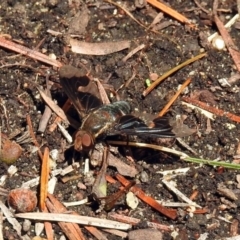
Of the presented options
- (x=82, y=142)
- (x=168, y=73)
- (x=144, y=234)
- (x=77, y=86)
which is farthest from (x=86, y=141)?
(x=168, y=73)

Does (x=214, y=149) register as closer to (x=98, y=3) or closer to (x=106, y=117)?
(x=106, y=117)

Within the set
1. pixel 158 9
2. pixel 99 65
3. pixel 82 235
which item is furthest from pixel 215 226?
pixel 158 9

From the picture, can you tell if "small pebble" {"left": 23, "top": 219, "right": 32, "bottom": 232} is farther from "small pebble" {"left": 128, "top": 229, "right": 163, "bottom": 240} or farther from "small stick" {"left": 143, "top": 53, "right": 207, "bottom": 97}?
"small stick" {"left": 143, "top": 53, "right": 207, "bottom": 97}

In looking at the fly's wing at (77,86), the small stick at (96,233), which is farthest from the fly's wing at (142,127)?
the small stick at (96,233)

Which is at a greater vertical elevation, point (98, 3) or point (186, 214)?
point (98, 3)

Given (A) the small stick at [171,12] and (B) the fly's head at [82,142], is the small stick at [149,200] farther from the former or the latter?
(A) the small stick at [171,12]

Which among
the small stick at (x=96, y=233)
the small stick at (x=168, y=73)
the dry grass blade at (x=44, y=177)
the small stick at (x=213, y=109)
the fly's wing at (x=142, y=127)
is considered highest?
the small stick at (x=168, y=73)

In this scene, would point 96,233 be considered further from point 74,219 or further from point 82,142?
point 82,142

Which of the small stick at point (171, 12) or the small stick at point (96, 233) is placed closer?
the small stick at point (96, 233)
